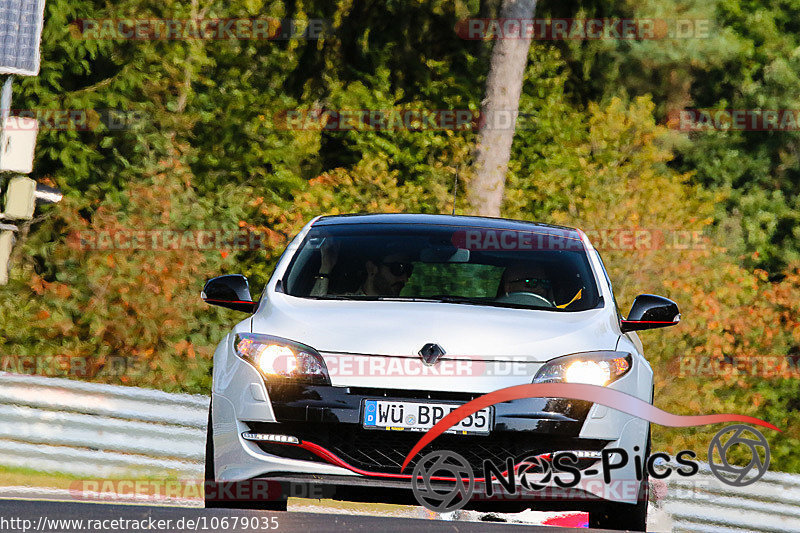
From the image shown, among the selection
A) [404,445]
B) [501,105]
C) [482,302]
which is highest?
[501,105]

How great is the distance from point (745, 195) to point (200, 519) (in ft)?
117

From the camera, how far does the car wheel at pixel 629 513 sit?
6.87m

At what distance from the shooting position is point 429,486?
6.51 m

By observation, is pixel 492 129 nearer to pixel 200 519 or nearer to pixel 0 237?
pixel 0 237

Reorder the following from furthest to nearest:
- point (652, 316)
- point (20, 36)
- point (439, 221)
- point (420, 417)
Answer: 1. point (20, 36)
2. point (439, 221)
3. point (652, 316)
4. point (420, 417)

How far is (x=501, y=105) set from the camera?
24953mm

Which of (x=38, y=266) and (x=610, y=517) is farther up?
(x=610, y=517)

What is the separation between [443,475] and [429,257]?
202 centimetres

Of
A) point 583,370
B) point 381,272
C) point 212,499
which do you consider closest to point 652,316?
point 583,370

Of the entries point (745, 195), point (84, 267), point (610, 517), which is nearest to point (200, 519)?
point (610, 517)

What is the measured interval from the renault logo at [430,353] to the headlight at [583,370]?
0.43 meters

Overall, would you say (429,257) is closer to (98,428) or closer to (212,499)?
(212,499)

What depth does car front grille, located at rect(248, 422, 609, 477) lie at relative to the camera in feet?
21.2

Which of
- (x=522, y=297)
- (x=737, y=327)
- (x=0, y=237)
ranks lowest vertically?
(x=737, y=327)
